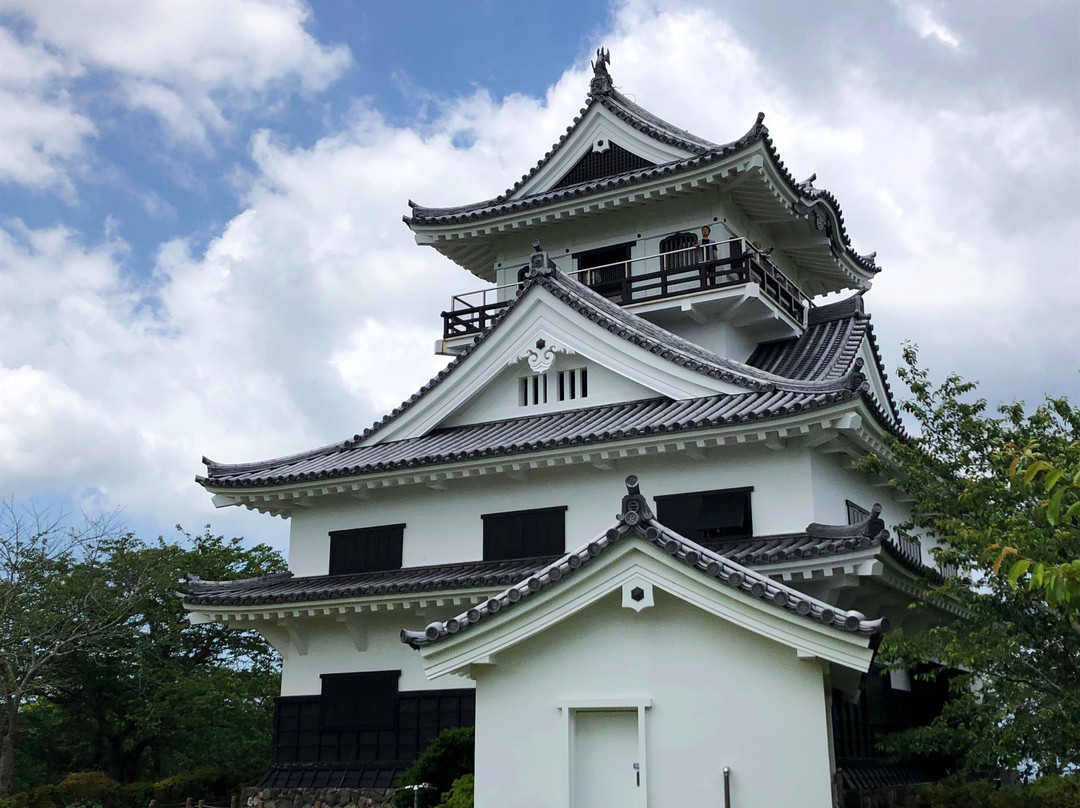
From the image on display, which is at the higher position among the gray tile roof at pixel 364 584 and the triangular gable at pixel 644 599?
the gray tile roof at pixel 364 584

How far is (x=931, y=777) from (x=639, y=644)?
Result: 803 cm

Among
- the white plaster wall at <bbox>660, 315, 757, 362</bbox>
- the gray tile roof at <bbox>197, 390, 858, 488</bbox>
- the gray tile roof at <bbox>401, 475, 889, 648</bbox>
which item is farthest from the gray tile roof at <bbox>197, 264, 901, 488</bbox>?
the gray tile roof at <bbox>401, 475, 889, 648</bbox>

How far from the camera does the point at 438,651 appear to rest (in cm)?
1153

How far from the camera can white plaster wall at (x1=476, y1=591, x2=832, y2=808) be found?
10.4 m

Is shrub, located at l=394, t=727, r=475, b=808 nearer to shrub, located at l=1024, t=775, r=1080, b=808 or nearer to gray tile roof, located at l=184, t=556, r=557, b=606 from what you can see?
gray tile roof, located at l=184, t=556, r=557, b=606

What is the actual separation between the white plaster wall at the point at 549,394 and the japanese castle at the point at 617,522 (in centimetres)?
6

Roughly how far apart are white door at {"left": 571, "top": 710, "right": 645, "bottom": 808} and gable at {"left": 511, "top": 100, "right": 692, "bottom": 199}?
1456 cm

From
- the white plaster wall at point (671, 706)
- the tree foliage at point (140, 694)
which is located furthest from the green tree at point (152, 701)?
the white plaster wall at point (671, 706)

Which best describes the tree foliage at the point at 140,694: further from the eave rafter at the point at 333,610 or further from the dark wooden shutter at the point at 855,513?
Answer: the dark wooden shutter at the point at 855,513

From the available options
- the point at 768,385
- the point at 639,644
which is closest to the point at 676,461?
the point at 768,385

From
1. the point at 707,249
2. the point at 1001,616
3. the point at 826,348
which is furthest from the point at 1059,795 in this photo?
the point at 707,249

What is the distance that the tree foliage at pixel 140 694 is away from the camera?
27.8 meters

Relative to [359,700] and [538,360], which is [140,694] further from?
[538,360]

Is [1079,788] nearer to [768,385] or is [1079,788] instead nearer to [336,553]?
[768,385]
